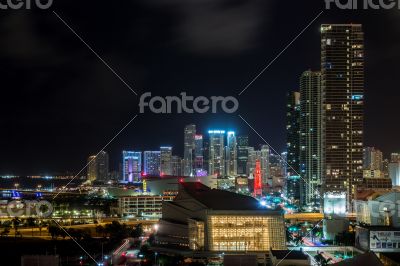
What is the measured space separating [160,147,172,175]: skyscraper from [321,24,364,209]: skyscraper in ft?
87.4

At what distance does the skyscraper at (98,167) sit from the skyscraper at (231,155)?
19369 millimetres

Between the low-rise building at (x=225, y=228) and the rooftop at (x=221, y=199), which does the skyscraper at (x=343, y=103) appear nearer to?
the rooftop at (x=221, y=199)

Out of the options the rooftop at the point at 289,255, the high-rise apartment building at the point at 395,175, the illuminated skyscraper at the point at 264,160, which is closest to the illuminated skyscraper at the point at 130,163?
the illuminated skyscraper at the point at 264,160

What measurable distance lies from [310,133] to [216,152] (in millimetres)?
16735

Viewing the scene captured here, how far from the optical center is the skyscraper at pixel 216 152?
55.5 metres

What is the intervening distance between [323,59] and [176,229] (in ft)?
63.0

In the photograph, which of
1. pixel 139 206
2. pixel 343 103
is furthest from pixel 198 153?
pixel 139 206

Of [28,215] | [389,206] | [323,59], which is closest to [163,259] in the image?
[389,206]

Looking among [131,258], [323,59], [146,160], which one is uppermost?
[323,59]

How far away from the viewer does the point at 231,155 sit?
58000 mm

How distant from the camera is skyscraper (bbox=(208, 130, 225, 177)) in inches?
2184

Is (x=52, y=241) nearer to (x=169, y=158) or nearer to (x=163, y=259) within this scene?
(x=163, y=259)

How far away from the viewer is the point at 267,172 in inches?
2511

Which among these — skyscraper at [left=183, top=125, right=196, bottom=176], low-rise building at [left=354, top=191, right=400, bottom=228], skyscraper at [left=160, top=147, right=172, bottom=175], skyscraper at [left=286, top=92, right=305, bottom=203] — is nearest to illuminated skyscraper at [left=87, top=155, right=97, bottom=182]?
skyscraper at [left=160, top=147, right=172, bottom=175]
